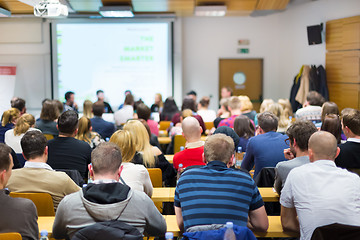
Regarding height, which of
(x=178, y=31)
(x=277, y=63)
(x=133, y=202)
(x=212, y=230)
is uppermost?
(x=178, y=31)

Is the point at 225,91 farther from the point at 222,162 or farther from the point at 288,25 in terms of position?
the point at 222,162

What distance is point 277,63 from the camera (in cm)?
1159

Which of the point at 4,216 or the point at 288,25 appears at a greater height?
the point at 288,25

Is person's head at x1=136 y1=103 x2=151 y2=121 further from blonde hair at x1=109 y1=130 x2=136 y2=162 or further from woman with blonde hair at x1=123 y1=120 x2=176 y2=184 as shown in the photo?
blonde hair at x1=109 y1=130 x2=136 y2=162

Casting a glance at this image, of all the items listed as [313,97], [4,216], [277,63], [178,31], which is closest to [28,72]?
[178,31]

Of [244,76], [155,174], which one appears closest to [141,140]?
[155,174]

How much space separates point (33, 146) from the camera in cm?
307

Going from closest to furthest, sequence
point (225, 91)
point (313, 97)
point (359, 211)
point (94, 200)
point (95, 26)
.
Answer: point (94, 200)
point (359, 211)
point (313, 97)
point (225, 91)
point (95, 26)

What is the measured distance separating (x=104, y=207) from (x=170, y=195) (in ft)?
4.10

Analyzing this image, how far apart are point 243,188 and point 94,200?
2.84 feet

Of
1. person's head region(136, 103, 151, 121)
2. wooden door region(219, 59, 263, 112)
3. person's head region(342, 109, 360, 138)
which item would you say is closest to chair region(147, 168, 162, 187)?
person's head region(342, 109, 360, 138)

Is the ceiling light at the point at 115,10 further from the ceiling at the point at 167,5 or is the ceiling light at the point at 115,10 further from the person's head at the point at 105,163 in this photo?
the person's head at the point at 105,163

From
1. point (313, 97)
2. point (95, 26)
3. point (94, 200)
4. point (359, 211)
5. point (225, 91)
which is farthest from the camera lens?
point (95, 26)

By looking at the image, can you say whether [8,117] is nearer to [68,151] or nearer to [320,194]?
[68,151]
